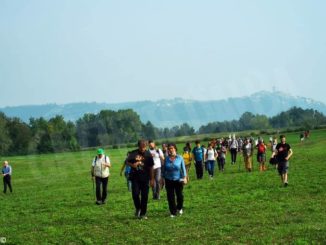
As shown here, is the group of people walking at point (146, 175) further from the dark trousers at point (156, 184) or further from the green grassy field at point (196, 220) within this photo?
the dark trousers at point (156, 184)

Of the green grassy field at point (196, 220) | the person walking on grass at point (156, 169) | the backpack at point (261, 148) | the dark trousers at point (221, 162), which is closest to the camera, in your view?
the green grassy field at point (196, 220)

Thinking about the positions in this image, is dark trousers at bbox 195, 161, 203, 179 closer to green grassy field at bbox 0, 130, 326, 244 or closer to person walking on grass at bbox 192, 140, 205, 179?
person walking on grass at bbox 192, 140, 205, 179

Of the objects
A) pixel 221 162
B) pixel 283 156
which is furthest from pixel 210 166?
pixel 283 156

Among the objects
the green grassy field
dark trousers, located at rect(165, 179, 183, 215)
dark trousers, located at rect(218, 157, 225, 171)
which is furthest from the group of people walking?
dark trousers, located at rect(218, 157, 225, 171)

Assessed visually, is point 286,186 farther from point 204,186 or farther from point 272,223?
point 272,223

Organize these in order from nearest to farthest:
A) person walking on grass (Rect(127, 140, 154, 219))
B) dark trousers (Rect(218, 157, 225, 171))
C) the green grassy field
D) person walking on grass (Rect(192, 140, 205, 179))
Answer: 1. the green grassy field
2. person walking on grass (Rect(127, 140, 154, 219))
3. person walking on grass (Rect(192, 140, 205, 179))
4. dark trousers (Rect(218, 157, 225, 171))

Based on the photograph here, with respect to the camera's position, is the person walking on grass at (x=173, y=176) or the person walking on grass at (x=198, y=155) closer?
the person walking on grass at (x=173, y=176)

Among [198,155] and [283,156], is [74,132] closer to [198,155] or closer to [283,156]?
[198,155]

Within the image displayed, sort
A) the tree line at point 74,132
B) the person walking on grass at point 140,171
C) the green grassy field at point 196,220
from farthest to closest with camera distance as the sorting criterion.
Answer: the tree line at point 74,132, the person walking on grass at point 140,171, the green grassy field at point 196,220

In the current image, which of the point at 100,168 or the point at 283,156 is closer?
the point at 100,168

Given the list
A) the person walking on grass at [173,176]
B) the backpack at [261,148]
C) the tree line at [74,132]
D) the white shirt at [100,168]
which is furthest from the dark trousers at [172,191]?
the tree line at [74,132]

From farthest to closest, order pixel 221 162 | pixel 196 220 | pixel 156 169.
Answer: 1. pixel 221 162
2. pixel 156 169
3. pixel 196 220

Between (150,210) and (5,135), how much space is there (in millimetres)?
116763

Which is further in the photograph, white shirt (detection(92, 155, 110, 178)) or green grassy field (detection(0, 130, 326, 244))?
white shirt (detection(92, 155, 110, 178))
